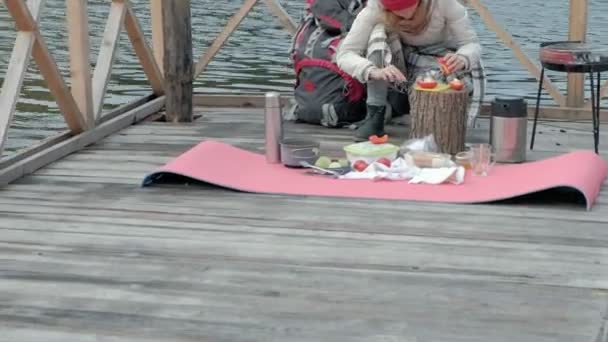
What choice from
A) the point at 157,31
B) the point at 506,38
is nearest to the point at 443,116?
the point at 506,38

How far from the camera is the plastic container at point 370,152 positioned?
12.9 feet

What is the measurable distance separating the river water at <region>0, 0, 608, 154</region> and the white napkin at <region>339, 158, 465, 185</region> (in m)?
2.59

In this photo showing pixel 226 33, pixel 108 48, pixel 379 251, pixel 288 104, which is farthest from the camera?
pixel 226 33

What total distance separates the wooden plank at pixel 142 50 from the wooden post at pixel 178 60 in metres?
0.17

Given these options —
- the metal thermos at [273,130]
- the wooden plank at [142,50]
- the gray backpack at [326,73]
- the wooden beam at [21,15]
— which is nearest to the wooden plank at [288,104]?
the gray backpack at [326,73]

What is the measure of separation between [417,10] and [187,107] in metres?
1.22

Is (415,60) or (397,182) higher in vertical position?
(415,60)

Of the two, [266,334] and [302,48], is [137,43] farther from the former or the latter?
[266,334]

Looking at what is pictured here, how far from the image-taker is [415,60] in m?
4.53

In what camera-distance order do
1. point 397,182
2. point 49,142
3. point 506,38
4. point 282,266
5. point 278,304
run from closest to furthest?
point 278,304 < point 282,266 < point 397,182 < point 49,142 < point 506,38

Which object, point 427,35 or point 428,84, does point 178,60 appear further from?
point 428,84

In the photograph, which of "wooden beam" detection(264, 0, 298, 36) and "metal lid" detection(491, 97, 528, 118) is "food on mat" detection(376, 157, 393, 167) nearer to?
"metal lid" detection(491, 97, 528, 118)

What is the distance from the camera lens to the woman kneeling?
14.1 feet

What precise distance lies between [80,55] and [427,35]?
136 centimetres
